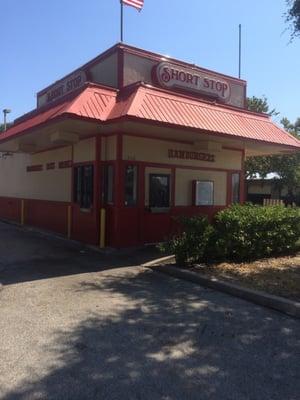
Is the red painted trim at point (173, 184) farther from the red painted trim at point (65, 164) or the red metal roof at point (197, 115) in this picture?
the red painted trim at point (65, 164)

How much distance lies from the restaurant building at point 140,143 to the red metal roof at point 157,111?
4 centimetres

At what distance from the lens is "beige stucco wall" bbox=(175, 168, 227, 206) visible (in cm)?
1334

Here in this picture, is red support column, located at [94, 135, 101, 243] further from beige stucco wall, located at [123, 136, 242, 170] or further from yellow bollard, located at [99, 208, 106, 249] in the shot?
beige stucco wall, located at [123, 136, 242, 170]

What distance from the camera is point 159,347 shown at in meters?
5.23

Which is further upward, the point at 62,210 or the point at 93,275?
the point at 62,210

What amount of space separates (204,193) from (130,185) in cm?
294

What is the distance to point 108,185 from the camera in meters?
12.4

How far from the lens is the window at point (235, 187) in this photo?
49.8ft

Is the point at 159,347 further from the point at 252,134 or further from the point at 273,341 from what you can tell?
the point at 252,134

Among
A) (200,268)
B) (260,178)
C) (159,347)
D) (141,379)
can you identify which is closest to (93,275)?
(200,268)

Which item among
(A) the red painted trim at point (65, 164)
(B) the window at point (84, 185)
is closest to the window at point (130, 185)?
(B) the window at point (84, 185)

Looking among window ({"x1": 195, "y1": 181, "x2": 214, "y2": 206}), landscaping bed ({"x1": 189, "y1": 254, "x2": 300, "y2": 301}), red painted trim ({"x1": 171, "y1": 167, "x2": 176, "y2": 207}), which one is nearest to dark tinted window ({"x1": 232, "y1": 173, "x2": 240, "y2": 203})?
window ({"x1": 195, "y1": 181, "x2": 214, "y2": 206})

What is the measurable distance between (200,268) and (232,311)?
8.35ft

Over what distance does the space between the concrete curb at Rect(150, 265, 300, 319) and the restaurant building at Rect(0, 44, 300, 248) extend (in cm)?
321
